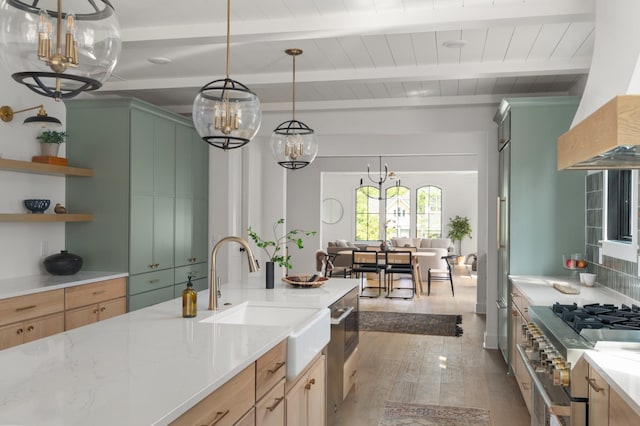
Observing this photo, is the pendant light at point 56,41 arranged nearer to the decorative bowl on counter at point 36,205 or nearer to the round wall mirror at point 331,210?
the decorative bowl on counter at point 36,205

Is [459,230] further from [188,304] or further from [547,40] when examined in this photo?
[188,304]

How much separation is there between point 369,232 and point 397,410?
11.8 metres

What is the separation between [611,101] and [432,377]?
3.29m

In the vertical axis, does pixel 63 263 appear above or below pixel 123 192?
below

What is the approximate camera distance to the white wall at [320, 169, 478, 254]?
601 inches

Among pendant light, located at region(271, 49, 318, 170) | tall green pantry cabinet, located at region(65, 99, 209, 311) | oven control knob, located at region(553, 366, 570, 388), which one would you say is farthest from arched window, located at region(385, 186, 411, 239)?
oven control knob, located at region(553, 366, 570, 388)

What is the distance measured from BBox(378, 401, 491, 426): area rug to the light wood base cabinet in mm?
798

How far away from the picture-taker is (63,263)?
4.62m

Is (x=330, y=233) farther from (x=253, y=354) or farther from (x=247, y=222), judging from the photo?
(x=253, y=354)

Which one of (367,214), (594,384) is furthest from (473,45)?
(367,214)

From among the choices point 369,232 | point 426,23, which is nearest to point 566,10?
point 426,23

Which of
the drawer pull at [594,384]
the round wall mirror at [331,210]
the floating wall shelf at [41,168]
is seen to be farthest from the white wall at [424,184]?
the drawer pull at [594,384]

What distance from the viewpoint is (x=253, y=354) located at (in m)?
1.98

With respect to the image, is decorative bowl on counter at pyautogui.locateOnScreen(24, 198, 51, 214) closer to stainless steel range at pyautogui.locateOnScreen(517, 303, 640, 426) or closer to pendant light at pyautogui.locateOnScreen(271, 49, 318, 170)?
pendant light at pyautogui.locateOnScreen(271, 49, 318, 170)
